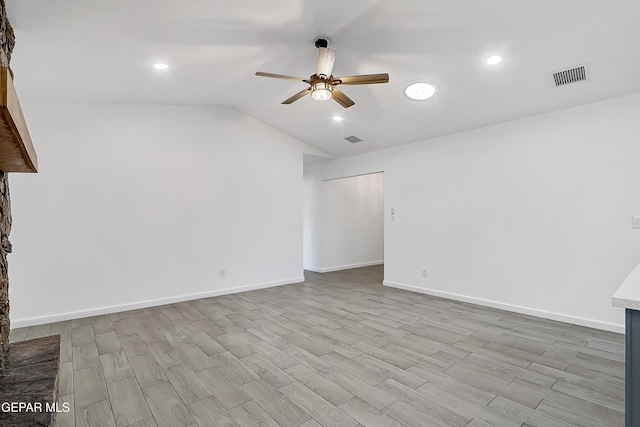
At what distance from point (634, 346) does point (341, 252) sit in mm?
5967

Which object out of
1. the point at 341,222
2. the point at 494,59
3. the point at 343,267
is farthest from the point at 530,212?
the point at 343,267

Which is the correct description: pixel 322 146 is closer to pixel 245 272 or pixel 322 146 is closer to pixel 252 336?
pixel 245 272

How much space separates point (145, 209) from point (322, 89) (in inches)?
118

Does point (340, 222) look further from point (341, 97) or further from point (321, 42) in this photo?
point (321, 42)

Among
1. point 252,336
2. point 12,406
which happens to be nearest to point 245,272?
point 252,336

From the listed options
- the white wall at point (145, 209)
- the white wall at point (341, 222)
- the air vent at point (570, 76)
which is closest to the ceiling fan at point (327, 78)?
the air vent at point (570, 76)

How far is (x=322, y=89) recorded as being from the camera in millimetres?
2809

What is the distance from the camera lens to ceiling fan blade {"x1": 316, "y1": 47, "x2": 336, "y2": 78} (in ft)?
8.80

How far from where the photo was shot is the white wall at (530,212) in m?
3.22

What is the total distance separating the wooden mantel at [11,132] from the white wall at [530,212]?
175 inches

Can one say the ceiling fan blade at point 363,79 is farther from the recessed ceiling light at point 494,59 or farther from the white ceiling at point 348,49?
the recessed ceiling light at point 494,59

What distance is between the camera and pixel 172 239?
4477 mm

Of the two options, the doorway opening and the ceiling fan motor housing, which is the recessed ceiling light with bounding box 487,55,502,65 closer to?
the ceiling fan motor housing

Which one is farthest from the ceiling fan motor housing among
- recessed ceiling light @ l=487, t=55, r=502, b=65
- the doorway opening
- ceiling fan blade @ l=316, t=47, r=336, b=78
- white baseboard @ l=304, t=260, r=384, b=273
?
white baseboard @ l=304, t=260, r=384, b=273
